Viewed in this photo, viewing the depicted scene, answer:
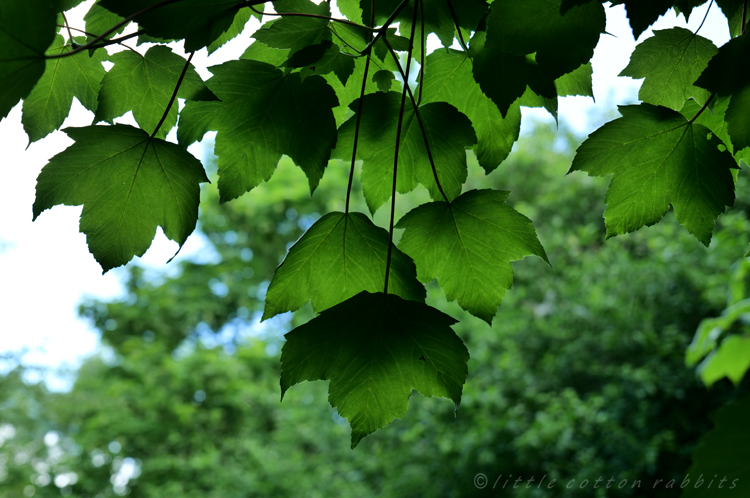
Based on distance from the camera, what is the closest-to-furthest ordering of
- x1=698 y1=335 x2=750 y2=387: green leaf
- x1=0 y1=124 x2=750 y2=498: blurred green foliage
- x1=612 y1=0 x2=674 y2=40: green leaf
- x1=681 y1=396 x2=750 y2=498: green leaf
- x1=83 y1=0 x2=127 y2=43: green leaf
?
x1=681 y1=396 x2=750 y2=498: green leaf
x1=612 y1=0 x2=674 y2=40: green leaf
x1=83 y1=0 x2=127 y2=43: green leaf
x1=698 y1=335 x2=750 y2=387: green leaf
x1=0 y1=124 x2=750 y2=498: blurred green foliage

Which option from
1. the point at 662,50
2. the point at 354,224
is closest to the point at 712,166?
the point at 662,50

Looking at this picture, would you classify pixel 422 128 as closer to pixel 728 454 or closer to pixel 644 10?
pixel 644 10

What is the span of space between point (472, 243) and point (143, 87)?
39cm

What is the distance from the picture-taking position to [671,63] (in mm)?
558

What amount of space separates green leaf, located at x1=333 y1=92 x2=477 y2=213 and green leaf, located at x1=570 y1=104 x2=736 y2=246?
125 millimetres

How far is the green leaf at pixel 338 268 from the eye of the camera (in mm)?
524

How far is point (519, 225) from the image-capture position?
21.4 inches

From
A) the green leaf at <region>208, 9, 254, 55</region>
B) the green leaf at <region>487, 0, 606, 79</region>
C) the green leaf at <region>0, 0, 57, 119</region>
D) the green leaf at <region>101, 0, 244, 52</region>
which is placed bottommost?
the green leaf at <region>487, 0, 606, 79</region>

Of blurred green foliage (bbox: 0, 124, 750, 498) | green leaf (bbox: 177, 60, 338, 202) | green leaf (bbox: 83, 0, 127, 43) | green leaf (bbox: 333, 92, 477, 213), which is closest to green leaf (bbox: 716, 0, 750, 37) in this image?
green leaf (bbox: 333, 92, 477, 213)

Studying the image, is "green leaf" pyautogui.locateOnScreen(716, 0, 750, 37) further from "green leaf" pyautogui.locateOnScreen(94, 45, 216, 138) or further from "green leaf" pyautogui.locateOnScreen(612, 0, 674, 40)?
"green leaf" pyautogui.locateOnScreen(94, 45, 216, 138)

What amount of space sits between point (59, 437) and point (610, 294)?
36.3 ft

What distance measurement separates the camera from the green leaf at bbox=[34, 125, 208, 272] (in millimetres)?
476

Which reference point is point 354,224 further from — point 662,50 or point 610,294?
point 610,294

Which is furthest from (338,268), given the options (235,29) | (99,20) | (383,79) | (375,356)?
(99,20)
